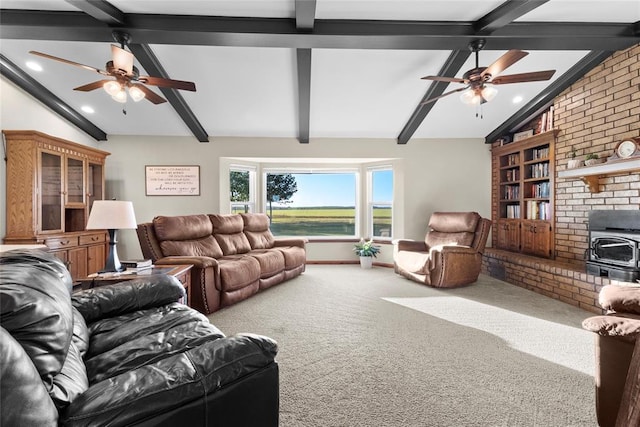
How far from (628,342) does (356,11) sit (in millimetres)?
2992

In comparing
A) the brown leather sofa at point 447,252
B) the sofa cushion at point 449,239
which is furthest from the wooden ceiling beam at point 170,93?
the sofa cushion at point 449,239

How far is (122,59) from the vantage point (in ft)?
8.70

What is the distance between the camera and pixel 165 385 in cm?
95

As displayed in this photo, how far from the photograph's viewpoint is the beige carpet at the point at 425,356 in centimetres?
169

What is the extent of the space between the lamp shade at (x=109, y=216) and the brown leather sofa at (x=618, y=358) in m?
2.96

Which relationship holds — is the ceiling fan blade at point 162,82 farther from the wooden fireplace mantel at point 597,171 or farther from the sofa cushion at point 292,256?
the wooden fireplace mantel at point 597,171

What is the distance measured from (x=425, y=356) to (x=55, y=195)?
4608 millimetres

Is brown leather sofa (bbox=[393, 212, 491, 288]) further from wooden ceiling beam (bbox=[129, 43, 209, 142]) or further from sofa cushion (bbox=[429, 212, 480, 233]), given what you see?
wooden ceiling beam (bbox=[129, 43, 209, 142])

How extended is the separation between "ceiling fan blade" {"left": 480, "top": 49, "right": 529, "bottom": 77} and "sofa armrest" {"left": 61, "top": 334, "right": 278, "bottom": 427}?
9.27 ft

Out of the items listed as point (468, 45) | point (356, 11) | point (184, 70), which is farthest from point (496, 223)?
point (184, 70)

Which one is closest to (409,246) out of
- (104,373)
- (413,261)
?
(413,261)

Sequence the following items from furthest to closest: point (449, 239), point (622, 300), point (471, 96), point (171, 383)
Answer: point (449, 239) → point (471, 96) → point (622, 300) → point (171, 383)

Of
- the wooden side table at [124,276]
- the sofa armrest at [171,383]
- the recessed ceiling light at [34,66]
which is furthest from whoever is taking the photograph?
the recessed ceiling light at [34,66]

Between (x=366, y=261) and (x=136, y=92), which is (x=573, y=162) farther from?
(x=136, y=92)
